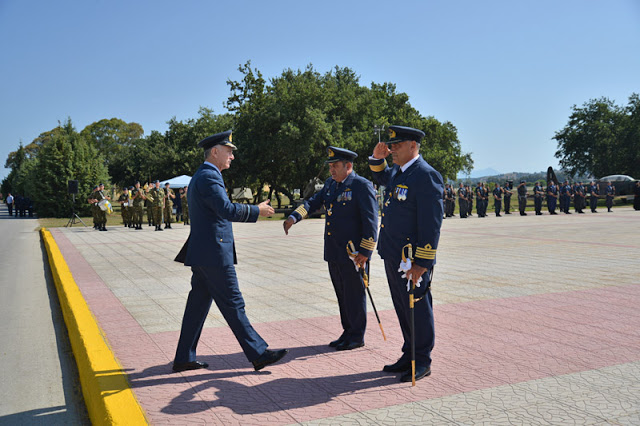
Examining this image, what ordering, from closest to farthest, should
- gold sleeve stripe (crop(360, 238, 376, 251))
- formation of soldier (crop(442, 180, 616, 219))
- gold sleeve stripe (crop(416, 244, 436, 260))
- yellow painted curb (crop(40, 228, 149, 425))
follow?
1. yellow painted curb (crop(40, 228, 149, 425))
2. gold sleeve stripe (crop(416, 244, 436, 260))
3. gold sleeve stripe (crop(360, 238, 376, 251))
4. formation of soldier (crop(442, 180, 616, 219))

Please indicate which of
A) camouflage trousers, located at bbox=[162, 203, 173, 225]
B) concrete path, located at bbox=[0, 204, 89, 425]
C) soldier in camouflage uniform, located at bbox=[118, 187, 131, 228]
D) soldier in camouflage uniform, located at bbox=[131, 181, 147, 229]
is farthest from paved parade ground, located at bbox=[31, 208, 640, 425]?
soldier in camouflage uniform, located at bbox=[118, 187, 131, 228]

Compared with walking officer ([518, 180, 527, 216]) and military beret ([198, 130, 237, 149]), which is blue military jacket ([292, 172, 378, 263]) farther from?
walking officer ([518, 180, 527, 216])

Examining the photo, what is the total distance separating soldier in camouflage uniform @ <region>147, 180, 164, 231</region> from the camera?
76.8ft

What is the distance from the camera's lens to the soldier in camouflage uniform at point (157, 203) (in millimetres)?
23422

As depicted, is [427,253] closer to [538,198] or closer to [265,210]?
[265,210]

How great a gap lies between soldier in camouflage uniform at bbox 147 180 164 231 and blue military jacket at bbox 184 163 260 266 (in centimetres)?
1974

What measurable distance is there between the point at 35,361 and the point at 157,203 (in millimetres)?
18969

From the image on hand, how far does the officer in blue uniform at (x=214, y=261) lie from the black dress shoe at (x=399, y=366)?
2.92ft

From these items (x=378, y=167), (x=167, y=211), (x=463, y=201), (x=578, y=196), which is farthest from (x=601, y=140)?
(x=378, y=167)

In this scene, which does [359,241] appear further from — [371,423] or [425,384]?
[371,423]

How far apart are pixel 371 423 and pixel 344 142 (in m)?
35.9

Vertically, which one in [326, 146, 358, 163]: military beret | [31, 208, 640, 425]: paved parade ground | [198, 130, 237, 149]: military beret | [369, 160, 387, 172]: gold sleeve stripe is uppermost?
[198, 130, 237, 149]: military beret

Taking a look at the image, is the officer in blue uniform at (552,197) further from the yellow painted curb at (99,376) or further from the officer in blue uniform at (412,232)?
the officer in blue uniform at (412,232)

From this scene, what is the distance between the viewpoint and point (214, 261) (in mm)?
4320
